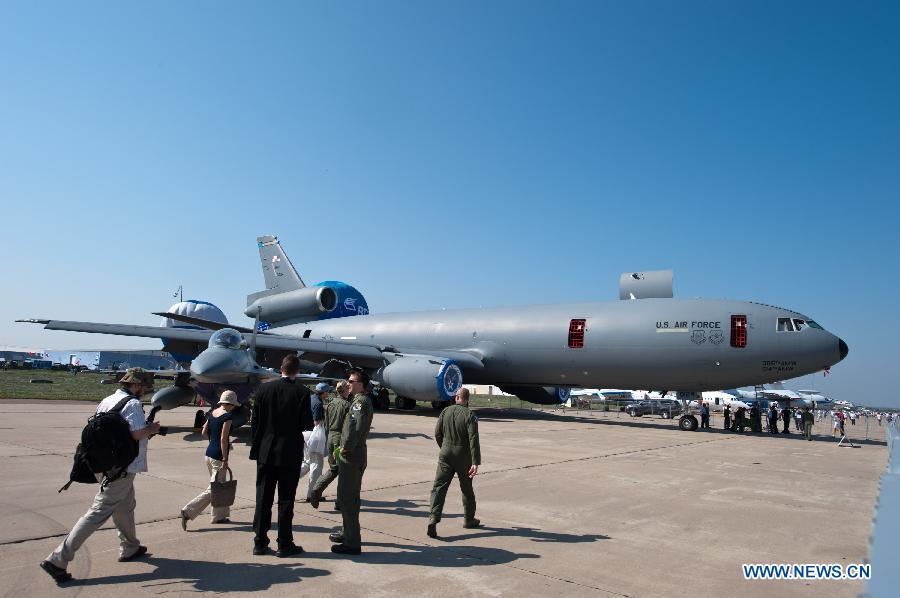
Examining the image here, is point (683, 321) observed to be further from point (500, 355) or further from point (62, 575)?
point (62, 575)

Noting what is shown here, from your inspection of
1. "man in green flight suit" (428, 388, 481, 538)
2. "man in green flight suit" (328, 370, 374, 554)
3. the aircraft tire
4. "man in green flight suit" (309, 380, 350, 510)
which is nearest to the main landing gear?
the aircraft tire

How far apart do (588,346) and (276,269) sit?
22127mm

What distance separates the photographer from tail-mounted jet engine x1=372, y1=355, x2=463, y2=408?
66.9 feet

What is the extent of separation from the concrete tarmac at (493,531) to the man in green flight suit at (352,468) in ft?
0.50

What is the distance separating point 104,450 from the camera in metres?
4.57

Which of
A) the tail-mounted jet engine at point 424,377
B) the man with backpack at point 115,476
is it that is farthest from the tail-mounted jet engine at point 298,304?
the man with backpack at point 115,476

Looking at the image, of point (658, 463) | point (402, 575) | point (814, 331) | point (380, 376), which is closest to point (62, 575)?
point (402, 575)

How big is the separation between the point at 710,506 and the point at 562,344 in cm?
1414

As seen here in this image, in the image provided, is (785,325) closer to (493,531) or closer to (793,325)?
(793,325)

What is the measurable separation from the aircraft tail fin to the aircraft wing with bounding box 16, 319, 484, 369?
12.1 metres

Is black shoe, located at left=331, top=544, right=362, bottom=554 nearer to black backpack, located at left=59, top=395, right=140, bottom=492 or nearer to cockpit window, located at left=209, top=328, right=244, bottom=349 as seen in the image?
black backpack, located at left=59, top=395, right=140, bottom=492

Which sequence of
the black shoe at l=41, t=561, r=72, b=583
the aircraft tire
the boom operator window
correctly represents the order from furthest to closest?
1. the aircraft tire
2. the boom operator window
3. the black shoe at l=41, t=561, r=72, b=583

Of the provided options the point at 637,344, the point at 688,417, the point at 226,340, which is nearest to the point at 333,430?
the point at 226,340

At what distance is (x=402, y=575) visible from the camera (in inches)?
185
